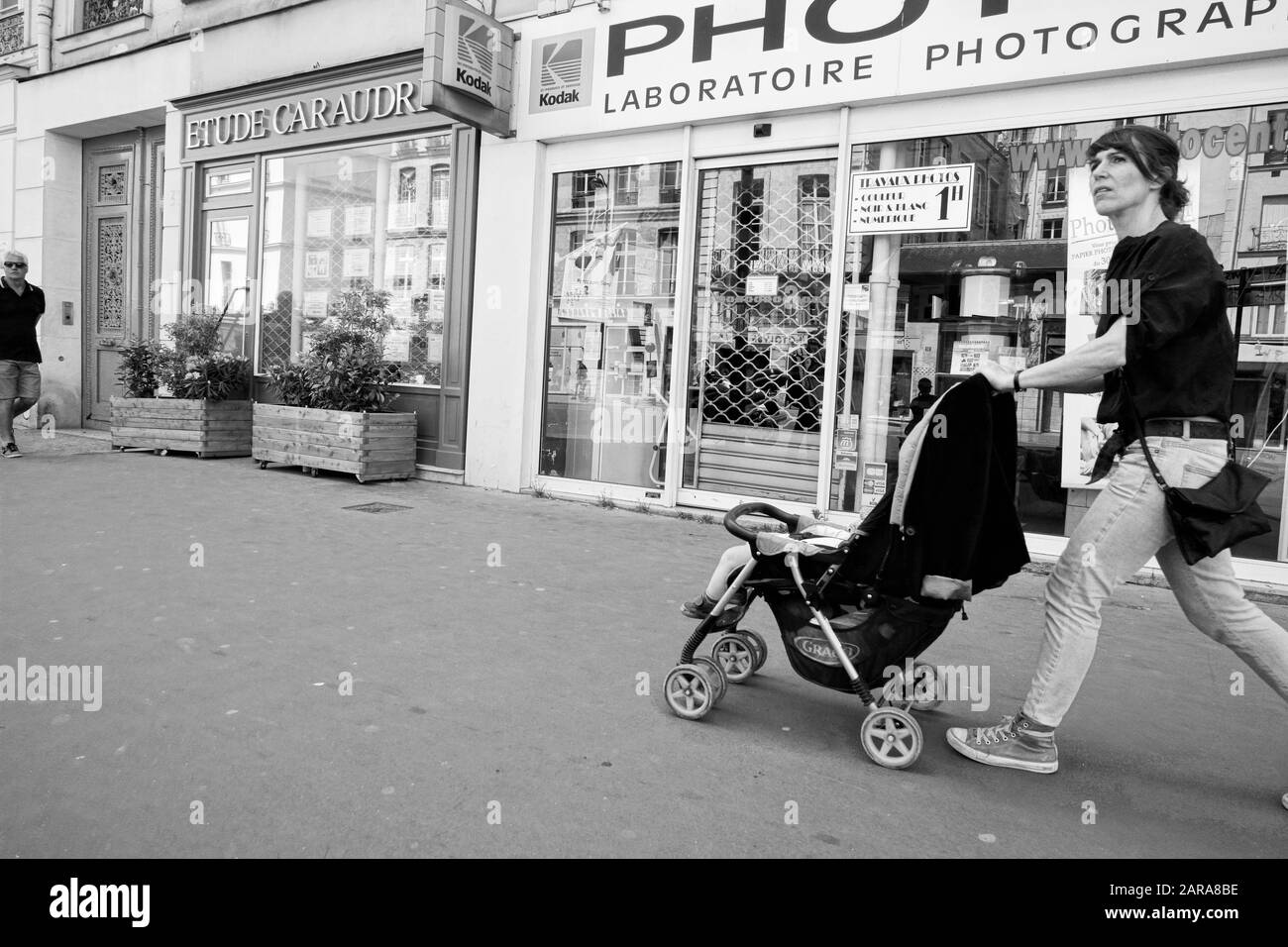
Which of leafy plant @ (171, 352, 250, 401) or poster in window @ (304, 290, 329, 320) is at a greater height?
poster in window @ (304, 290, 329, 320)

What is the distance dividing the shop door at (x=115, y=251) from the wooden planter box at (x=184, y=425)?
227cm

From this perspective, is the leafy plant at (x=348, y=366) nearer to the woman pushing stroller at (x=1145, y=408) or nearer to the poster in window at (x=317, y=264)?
the poster in window at (x=317, y=264)

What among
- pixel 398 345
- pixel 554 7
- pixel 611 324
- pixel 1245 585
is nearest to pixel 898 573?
pixel 1245 585

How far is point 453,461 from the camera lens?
9.47 m

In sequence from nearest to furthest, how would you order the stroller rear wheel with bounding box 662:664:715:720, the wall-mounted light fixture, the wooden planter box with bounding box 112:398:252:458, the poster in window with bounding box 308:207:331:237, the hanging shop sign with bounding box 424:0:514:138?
the stroller rear wheel with bounding box 662:664:715:720, the hanging shop sign with bounding box 424:0:514:138, the wall-mounted light fixture, the wooden planter box with bounding box 112:398:252:458, the poster in window with bounding box 308:207:331:237

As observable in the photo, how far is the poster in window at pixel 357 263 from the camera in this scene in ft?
34.6

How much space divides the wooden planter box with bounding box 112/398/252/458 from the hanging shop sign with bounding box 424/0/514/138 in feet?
14.1

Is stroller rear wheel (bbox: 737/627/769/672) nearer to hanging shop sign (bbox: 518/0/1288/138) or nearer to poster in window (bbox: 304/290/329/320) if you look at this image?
A: hanging shop sign (bbox: 518/0/1288/138)

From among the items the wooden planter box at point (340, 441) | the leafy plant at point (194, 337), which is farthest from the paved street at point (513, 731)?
the leafy plant at point (194, 337)

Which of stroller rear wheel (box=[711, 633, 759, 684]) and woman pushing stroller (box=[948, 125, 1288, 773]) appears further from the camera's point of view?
stroller rear wheel (box=[711, 633, 759, 684])

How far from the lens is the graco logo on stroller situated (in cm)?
330

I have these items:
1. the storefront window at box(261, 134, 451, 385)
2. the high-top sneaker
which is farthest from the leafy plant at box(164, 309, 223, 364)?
the high-top sneaker
